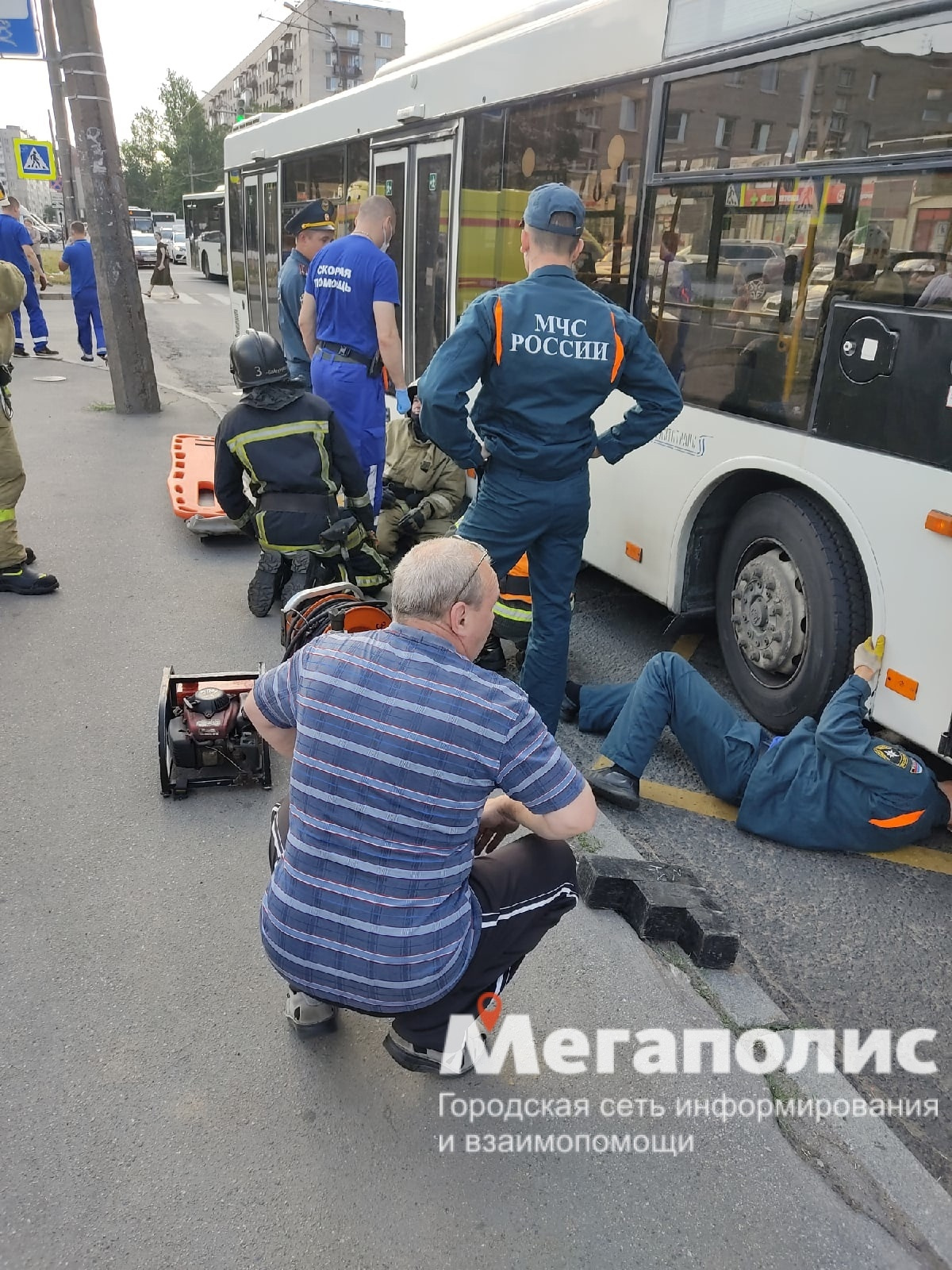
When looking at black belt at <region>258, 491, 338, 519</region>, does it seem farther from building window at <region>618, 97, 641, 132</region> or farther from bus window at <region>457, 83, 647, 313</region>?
building window at <region>618, 97, 641, 132</region>

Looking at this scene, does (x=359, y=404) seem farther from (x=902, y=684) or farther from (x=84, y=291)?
(x=84, y=291)

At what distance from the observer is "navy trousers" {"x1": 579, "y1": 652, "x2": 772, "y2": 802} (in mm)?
3740

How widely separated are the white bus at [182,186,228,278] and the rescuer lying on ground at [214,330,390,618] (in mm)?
31482

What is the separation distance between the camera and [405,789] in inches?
76.8

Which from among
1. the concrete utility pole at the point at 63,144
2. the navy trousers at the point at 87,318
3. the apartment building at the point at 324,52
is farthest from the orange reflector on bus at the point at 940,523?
the apartment building at the point at 324,52

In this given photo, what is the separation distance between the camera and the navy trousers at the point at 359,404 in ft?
19.4

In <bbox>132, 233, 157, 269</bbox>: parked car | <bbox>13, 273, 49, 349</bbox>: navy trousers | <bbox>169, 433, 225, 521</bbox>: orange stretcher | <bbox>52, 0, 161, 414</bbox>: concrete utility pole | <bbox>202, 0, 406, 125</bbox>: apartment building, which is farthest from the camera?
<bbox>202, 0, 406, 125</bbox>: apartment building

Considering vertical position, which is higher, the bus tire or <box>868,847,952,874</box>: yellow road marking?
the bus tire

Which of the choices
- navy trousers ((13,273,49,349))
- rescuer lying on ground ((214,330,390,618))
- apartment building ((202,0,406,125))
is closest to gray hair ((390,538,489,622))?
rescuer lying on ground ((214,330,390,618))

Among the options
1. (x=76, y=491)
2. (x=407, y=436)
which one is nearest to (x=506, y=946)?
(x=407, y=436)

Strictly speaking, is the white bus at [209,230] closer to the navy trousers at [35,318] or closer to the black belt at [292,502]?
the navy trousers at [35,318]

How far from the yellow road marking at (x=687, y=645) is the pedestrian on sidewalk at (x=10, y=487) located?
3.65 metres

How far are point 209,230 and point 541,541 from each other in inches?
1454

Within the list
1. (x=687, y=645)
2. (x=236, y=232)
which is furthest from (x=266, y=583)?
(x=236, y=232)
